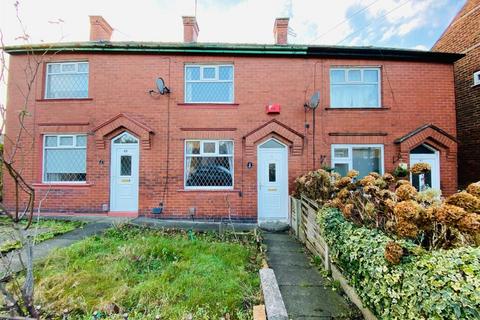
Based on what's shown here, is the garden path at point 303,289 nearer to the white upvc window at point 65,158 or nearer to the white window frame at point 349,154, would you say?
the white window frame at point 349,154

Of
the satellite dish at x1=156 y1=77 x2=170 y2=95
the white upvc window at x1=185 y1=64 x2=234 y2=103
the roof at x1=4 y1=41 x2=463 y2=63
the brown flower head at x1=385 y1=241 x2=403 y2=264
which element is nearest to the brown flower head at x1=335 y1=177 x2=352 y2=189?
the brown flower head at x1=385 y1=241 x2=403 y2=264

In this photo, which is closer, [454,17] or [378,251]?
[378,251]

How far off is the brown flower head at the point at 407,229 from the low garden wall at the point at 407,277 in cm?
11

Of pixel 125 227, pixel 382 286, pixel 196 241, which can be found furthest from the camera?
pixel 125 227

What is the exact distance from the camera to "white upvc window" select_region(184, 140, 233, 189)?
27.9 feet

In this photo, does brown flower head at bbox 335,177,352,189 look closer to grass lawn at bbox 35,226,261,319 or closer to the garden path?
the garden path

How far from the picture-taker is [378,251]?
8.55 feet

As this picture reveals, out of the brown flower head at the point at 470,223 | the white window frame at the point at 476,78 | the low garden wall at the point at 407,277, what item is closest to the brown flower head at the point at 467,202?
the brown flower head at the point at 470,223

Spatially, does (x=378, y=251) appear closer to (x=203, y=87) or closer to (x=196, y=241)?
(x=196, y=241)

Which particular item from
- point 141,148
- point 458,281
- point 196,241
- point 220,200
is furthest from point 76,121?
point 458,281

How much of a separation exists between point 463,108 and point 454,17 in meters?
4.89

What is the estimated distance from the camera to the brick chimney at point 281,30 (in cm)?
937

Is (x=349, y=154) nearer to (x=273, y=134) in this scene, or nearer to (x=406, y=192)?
(x=273, y=134)

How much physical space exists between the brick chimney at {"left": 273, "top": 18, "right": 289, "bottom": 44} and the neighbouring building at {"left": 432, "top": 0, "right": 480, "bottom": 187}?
7.57 metres
